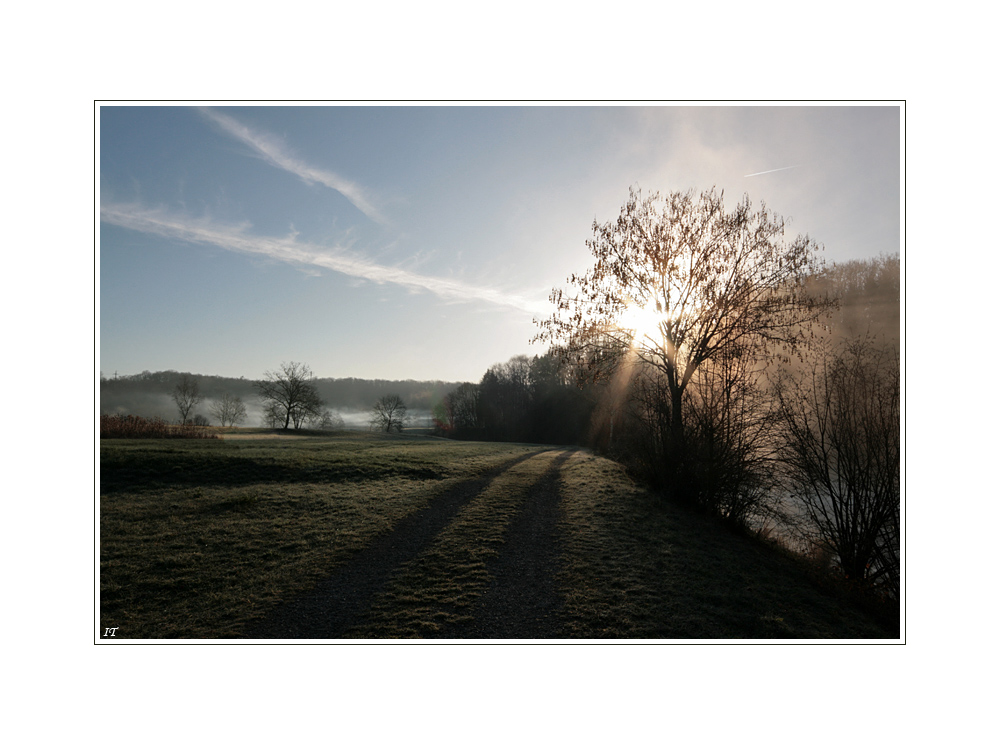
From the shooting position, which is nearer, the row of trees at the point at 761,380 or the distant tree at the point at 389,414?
the row of trees at the point at 761,380

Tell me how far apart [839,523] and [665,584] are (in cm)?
534

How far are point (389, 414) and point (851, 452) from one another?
4139cm

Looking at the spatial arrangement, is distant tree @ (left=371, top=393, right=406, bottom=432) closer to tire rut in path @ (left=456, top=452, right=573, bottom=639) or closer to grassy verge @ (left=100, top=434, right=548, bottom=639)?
grassy verge @ (left=100, top=434, right=548, bottom=639)

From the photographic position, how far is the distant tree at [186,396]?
1121 cm

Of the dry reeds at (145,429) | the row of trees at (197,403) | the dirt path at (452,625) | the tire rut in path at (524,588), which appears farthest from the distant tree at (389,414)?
the tire rut in path at (524,588)

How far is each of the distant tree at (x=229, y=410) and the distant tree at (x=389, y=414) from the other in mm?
18247

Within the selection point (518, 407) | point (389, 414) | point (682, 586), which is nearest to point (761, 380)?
point (682, 586)

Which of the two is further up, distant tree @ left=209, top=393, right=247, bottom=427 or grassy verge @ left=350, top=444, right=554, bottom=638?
distant tree @ left=209, top=393, right=247, bottom=427

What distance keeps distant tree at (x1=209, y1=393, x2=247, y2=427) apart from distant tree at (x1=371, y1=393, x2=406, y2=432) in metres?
18.2

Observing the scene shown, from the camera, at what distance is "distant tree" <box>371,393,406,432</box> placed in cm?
4025

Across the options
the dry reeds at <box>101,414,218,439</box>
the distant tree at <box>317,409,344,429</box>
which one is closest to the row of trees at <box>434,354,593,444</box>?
the distant tree at <box>317,409,344,429</box>

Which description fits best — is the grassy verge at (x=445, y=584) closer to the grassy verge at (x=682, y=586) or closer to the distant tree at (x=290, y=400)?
the grassy verge at (x=682, y=586)
